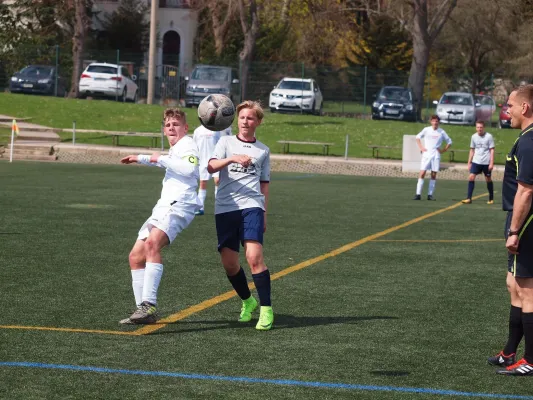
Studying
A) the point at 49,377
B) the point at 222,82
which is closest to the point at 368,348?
the point at 49,377

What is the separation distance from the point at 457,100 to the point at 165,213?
41.0m

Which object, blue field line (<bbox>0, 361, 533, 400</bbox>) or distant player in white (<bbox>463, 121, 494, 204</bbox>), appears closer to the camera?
blue field line (<bbox>0, 361, 533, 400</bbox>)

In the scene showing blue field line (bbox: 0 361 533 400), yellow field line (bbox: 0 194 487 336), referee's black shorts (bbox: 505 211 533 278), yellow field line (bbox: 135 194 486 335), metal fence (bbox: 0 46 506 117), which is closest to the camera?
blue field line (bbox: 0 361 533 400)

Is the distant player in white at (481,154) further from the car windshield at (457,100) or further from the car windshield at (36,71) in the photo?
the car windshield at (36,71)

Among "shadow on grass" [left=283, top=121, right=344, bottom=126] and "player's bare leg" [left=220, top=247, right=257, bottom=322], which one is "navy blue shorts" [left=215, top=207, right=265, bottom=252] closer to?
"player's bare leg" [left=220, top=247, right=257, bottom=322]

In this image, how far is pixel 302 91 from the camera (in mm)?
47750

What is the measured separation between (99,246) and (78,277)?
8.61 feet

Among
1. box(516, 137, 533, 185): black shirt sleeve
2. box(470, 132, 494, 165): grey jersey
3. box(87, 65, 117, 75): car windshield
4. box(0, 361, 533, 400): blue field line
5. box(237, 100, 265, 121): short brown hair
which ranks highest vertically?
box(87, 65, 117, 75): car windshield

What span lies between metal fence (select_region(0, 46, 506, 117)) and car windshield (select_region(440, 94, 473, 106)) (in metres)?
3.18

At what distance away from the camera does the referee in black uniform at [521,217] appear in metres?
7.14

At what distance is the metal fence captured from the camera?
52.1 m

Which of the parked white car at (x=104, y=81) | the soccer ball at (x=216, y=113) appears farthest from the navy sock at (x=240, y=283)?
the parked white car at (x=104, y=81)

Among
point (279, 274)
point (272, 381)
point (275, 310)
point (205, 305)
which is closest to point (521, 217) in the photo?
point (272, 381)

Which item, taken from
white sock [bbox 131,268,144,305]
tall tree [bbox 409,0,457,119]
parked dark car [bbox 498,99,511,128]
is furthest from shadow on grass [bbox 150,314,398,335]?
parked dark car [bbox 498,99,511,128]
